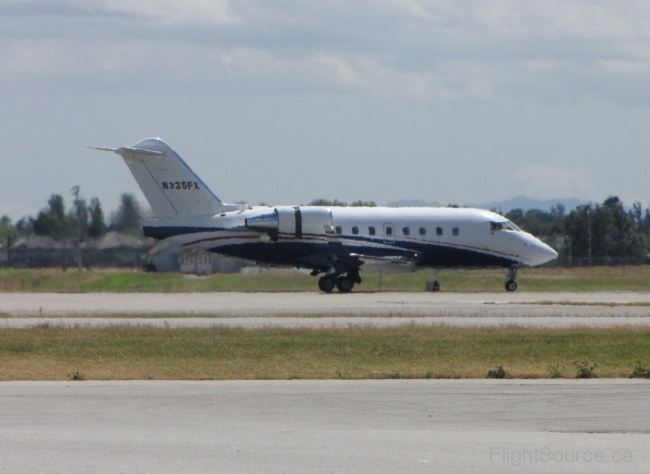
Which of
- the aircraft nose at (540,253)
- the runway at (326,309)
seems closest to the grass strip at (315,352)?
Result: the runway at (326,309)

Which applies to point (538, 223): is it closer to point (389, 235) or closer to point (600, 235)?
point (600, 235)

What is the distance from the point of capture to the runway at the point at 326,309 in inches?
1083

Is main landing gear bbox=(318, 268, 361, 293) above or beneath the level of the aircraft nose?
beneath

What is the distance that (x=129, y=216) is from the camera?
58625 mm

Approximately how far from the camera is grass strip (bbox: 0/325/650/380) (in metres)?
16.8

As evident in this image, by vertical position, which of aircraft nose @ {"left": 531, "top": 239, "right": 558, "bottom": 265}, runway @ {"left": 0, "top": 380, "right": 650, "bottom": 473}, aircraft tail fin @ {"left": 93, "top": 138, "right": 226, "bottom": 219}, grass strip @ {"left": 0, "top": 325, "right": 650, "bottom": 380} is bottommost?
runway @ {"left": 0, "top": 380, "right": 650, "bottom": 473}

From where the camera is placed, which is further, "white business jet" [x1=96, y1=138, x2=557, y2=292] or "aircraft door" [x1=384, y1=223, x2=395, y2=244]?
"aircraft door" [x1=384, y1=223, x2=395, y2=244]

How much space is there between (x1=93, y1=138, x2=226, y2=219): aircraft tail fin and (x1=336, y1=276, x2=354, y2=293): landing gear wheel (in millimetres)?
6454

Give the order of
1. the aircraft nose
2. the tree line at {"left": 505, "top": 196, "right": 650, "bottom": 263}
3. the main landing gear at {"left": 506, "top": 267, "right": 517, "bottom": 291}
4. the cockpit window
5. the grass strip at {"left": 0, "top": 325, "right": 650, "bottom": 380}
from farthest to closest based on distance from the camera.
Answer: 1. the tree line at {"left": 505, "top": 196, "right": 650, "bottom": 263}
2. the aircraft nose
3. the cockpit window
4. the main landing gear at {"left": 506, "top": 267, "right": 517, "bottom": 291}
5. the grass strip at {"left": 0, "top": 325, "right": 650, "bottom": 380}

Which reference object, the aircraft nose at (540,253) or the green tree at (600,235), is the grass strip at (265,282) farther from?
the green tree at (600,235)

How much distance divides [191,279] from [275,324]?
2505cm

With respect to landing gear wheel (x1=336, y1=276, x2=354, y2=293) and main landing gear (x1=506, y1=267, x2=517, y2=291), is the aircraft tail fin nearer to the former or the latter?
landing gear wheel (x1=336, y1=276, x2=354, y2=293)

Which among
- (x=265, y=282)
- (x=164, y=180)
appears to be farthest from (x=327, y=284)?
(x=164, y=180)

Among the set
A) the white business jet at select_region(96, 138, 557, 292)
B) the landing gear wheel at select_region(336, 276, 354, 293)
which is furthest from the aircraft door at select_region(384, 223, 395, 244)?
the landing gear wheel at select_region(336, 276, 354, 293)
